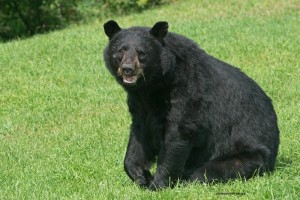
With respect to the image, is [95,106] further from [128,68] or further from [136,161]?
[128,68]

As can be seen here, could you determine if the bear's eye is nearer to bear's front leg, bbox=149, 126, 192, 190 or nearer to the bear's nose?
the bear's nose

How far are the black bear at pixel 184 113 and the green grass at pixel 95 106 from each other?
0.22m

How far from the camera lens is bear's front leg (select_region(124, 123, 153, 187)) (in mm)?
A: 6699

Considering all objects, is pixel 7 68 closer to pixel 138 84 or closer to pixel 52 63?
pixel 52 63

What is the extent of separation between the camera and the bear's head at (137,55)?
6234mm

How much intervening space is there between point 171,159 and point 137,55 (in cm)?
103

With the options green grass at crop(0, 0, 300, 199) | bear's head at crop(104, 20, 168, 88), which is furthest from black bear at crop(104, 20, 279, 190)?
green grass at crop(0, 0, 300, 199)

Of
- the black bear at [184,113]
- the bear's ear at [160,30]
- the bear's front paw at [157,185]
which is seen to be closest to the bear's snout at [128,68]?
the black bear at [184,113]

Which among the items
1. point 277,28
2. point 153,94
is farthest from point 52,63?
point 153,94

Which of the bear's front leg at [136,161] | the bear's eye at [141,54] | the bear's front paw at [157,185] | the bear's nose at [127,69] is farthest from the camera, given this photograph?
the bear's front leg at [136,161]

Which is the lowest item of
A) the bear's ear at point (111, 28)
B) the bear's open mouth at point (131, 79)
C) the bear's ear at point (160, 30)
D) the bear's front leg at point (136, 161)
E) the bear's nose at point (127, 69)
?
the bear's front leg at point (136, 161)

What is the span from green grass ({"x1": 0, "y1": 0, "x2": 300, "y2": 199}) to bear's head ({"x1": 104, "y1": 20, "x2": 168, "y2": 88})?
1044 mm

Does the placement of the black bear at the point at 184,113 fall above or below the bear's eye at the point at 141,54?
below

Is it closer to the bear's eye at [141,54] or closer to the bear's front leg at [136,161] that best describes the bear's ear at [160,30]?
the bear's eye at [141,54]
